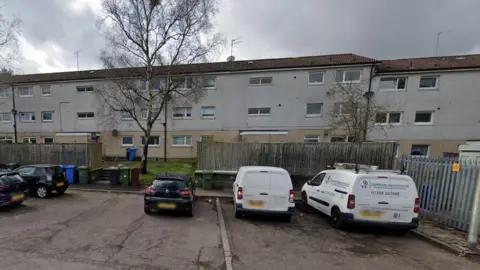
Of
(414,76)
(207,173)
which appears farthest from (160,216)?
(414,76)

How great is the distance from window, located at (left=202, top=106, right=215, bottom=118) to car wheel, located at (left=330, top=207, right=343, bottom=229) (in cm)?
1525

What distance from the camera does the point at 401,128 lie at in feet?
58.2

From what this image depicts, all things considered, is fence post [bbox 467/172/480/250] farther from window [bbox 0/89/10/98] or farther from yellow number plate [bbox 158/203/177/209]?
window [bbox 0/89/10/98]

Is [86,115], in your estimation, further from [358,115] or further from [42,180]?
[358,115]

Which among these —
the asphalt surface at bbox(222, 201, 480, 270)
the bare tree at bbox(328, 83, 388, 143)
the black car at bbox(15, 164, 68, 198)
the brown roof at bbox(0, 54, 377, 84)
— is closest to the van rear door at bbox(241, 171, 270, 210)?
the asphalt surface at bbox(222, 201, 480, 270)

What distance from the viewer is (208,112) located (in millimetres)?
19969

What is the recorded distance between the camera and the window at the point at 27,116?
73.6 ft

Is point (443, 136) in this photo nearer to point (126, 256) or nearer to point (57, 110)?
point (126, 256)

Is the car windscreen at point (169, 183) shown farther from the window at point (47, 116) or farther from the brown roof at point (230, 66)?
the window at point (47, 116)

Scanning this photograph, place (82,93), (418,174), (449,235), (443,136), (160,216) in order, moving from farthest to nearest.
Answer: (82,93) → (443,136) → (418,174) → (160,216) → (449,235)

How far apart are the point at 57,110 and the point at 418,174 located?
2989 centimetres

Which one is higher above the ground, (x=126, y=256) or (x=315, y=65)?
(x=315, y=65)

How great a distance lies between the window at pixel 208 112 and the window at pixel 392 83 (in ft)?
49.2

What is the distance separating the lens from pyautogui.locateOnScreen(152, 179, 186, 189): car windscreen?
6609 millimetres
